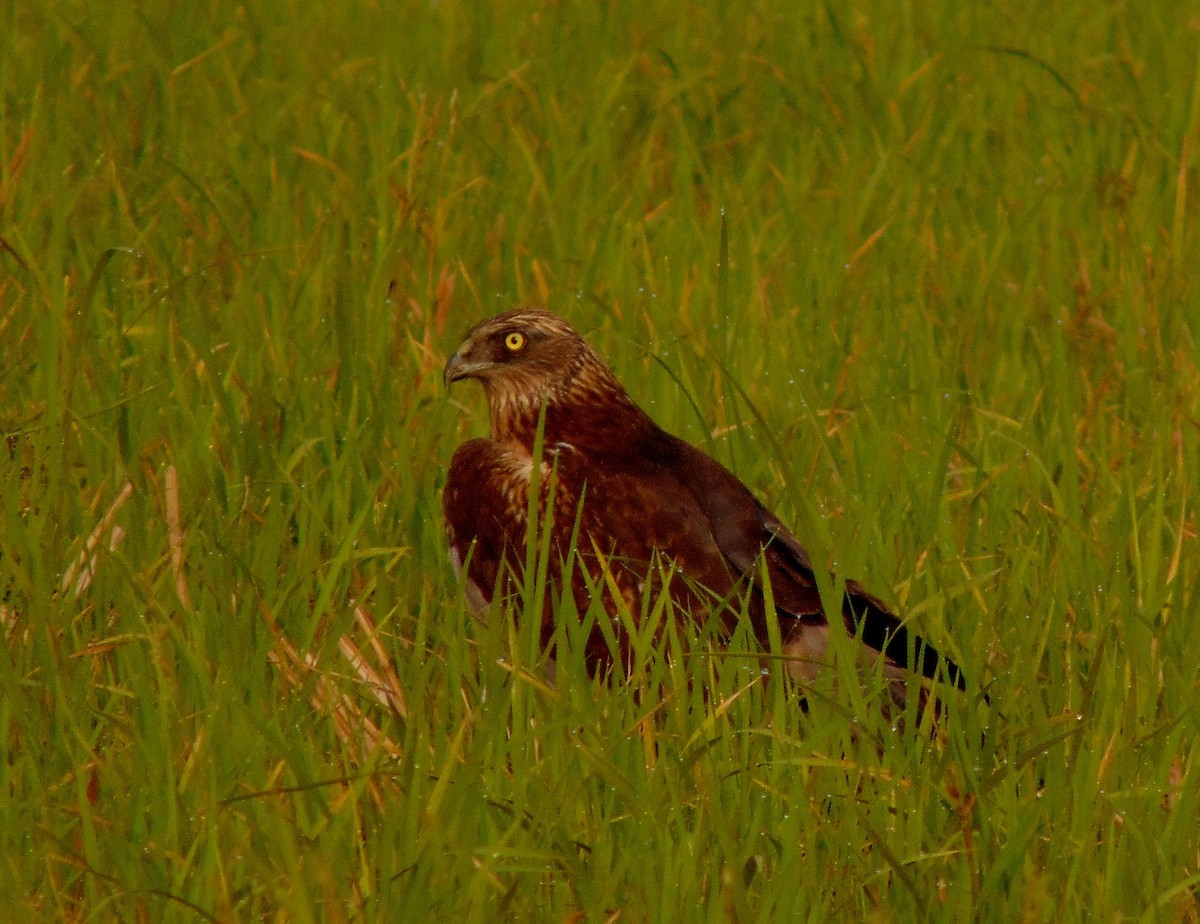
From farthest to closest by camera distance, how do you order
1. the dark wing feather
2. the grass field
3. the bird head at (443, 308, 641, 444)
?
the bird head at (443, 308, 641, 444) → the dark wing feather → the grass field

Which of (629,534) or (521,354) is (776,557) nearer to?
(629,534)

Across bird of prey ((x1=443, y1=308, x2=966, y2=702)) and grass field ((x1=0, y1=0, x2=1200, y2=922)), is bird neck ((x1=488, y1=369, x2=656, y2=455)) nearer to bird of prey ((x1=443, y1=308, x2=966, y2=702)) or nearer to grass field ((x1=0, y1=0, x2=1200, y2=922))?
→ bird of prey ((x1=443, y1=308, x2=966, y2=702))

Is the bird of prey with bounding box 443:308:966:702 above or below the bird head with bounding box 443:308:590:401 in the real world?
below

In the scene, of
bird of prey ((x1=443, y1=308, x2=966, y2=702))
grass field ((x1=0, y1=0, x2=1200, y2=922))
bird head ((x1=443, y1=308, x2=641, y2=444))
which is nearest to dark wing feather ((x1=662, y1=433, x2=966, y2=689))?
bird of prey ((x1=443, y1=308, x2=966, y2=702))

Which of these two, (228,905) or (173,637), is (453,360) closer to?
(173,637)

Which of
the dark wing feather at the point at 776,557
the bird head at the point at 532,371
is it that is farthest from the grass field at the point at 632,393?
the bird head at the point at 532,371

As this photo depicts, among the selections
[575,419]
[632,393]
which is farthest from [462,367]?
[632,393]

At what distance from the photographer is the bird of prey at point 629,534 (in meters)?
3.48

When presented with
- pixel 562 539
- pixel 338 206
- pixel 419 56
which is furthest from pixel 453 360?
pixel 419 56

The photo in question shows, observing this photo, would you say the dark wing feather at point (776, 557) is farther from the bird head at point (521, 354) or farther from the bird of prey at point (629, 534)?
the bird head at point (521, 354)

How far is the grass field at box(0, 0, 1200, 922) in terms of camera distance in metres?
2.78

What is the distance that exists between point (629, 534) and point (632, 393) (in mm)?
1176

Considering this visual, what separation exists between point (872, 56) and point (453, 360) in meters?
3.32

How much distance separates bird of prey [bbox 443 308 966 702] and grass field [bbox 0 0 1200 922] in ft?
0.46
